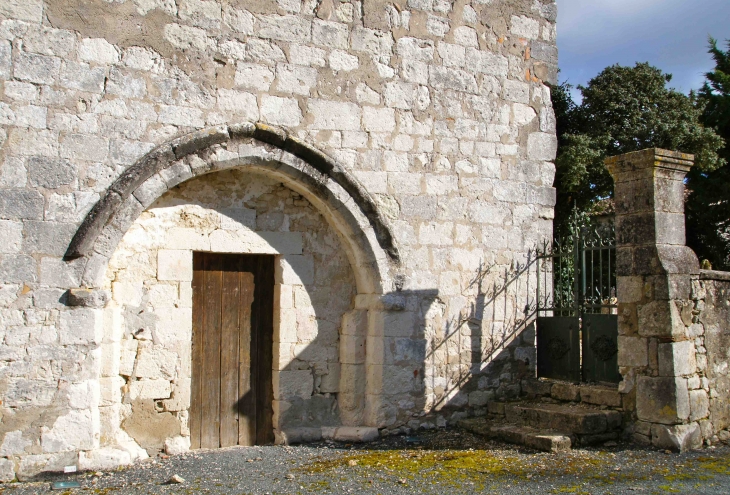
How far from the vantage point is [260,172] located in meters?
6.10

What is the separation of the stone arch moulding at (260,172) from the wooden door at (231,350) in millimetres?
761

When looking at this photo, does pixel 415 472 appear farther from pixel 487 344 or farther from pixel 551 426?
pixel 487 344

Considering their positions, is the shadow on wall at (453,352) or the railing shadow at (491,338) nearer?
the shadow on wall at (453,352)

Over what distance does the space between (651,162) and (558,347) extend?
2.01m

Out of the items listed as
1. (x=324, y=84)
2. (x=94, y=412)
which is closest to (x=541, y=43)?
(x=324, y=84)

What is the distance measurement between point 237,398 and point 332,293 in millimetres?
1227

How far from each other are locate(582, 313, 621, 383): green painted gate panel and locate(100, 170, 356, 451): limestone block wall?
7.28 ft

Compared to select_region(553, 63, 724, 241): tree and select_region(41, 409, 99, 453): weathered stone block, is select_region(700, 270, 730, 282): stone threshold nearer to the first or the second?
select_region(41, 409, 99, 453): weathered stone block

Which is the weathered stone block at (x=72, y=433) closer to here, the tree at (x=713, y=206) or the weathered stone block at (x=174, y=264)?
the weathered stone block at (x=174, y=264)

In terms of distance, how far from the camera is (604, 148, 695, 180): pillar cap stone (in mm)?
5816

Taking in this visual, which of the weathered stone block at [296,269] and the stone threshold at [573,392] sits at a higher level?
the weathered stone block at [296,269]

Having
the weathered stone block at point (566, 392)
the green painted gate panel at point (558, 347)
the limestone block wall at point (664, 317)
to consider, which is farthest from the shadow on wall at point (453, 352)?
the limestone block wall at point (664, 317)

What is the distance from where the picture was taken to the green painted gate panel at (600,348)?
6414 mm

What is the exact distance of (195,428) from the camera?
5945mm
